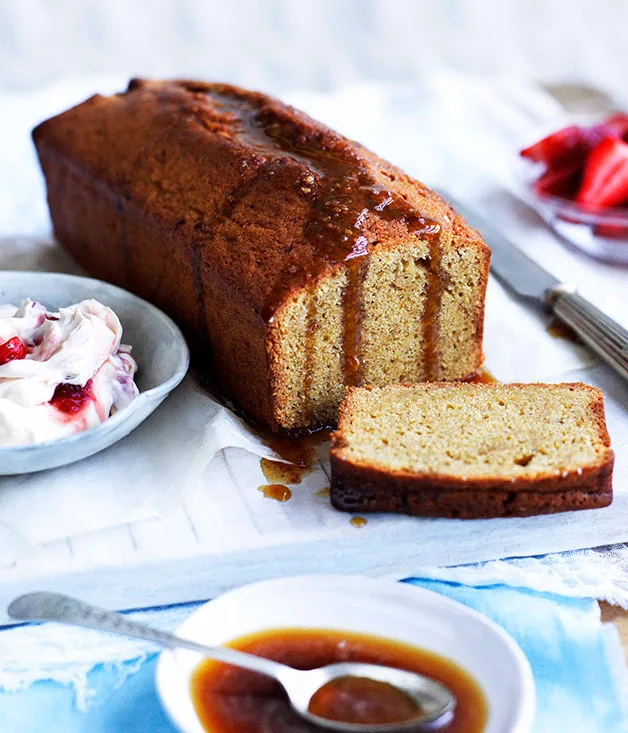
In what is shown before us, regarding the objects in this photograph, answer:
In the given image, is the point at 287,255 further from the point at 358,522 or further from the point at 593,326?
the point at 593,326

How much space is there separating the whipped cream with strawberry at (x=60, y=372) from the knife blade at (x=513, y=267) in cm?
131

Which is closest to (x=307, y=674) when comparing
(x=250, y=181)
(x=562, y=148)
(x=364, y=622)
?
(x=364, y=622)

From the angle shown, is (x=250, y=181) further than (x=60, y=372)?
Yes

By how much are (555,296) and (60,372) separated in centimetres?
158

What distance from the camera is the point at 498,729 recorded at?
1.61 metres

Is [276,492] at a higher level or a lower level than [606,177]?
lower

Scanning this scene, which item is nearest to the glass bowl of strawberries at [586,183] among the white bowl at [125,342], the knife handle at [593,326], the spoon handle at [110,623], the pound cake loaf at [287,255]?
the knife handle at [593,326]

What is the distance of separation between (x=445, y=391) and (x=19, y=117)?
9.57 ft

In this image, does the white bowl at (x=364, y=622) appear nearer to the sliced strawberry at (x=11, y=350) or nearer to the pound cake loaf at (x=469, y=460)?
the pound cake loaf at (x=469, y=460)

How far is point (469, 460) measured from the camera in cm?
214

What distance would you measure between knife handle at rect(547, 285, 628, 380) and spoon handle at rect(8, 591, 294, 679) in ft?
4.72

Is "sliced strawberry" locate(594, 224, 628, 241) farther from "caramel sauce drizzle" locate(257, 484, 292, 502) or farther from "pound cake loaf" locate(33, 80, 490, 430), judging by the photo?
"caramel sauce drizzle" locate(257, 484, 292, 502)

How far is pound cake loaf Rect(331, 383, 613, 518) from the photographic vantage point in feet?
6.89

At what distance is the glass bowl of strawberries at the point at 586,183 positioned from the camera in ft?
11.6
